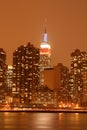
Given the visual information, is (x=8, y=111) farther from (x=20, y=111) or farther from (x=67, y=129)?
(x=67, y=129)

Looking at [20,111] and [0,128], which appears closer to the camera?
[0,128]

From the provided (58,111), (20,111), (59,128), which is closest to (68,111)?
(58,111)

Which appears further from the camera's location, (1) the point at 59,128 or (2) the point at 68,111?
(2) the point at 68,111

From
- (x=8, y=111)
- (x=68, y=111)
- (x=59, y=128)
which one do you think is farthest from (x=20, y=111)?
(x=59, y=128)

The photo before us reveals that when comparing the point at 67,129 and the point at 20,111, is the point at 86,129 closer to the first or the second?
the point at 67,129

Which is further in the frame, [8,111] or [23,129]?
[8,111]

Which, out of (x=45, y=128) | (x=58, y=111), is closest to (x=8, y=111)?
(x=58, y=111)

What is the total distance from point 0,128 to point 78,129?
44.4ft

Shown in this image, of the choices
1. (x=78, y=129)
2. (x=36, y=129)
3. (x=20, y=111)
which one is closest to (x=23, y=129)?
(x=36, y=129)

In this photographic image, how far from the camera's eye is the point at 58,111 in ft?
655

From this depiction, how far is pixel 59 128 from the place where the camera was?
94250mm

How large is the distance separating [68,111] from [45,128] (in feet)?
348

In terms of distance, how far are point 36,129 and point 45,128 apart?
300cm

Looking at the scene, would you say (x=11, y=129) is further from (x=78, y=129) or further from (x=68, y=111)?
(x=68, y=111)
